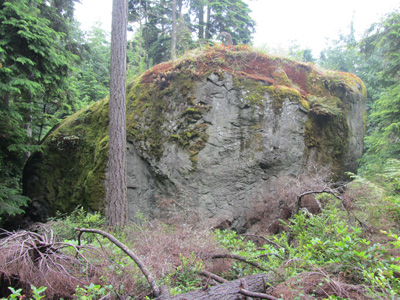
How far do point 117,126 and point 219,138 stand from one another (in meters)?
3.00

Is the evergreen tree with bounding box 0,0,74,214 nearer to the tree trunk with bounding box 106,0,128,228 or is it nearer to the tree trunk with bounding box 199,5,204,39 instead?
the tree trunk with bounding box 106,0,128,228

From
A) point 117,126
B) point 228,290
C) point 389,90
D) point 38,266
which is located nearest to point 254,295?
point 228,290

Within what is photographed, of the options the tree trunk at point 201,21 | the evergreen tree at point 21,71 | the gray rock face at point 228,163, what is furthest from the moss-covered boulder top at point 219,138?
the tree trunk at point 201,21

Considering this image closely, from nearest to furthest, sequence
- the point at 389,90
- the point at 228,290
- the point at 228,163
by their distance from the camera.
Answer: the point at 228,290
the point at 228,163
the point at 389,90

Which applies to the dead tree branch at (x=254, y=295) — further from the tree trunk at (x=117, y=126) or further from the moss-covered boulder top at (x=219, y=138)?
the tree trunk at (x=117, y=126)

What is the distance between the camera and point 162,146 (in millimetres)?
7809

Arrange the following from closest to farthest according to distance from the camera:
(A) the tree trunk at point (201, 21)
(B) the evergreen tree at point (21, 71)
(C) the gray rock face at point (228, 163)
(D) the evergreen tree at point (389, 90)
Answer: (B) the evergreen tree at point (21, 71) → (C) the gray rock face at point (228, 163) → (D) the evergreen tree at point (389, 90) → (A) the tree trunk at point (201, 21)

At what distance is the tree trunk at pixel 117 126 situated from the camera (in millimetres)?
6504

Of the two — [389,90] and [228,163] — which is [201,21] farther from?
[228,163]

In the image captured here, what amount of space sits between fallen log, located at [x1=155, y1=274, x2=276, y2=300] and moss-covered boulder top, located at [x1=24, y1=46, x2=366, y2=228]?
3492 millimetres

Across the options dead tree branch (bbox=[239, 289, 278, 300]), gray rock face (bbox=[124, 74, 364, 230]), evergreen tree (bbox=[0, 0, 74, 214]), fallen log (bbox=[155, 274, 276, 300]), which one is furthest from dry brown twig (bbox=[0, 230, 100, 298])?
evergreen tree (bbox=[0, 0, 74, 214])

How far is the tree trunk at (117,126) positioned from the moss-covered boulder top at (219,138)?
1.02 metres

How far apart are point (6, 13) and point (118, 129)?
4.76 meters

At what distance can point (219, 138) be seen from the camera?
25.0 ft
